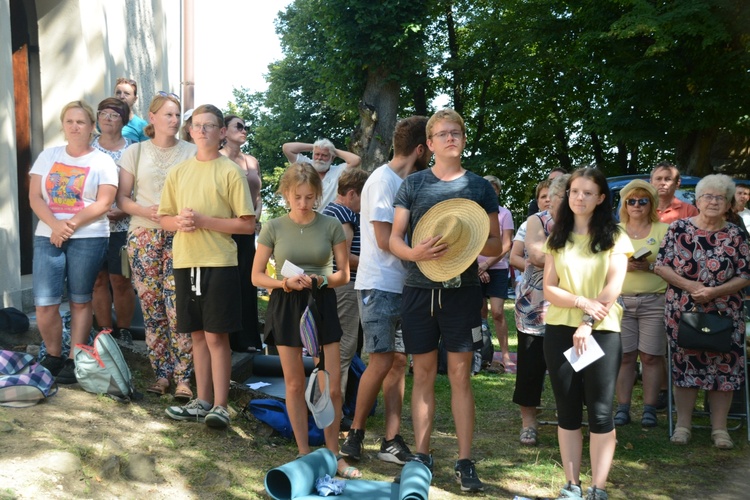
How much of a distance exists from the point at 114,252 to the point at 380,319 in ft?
8.37

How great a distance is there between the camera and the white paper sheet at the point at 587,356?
4.79 meters

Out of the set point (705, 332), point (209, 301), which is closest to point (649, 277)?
point (705, 332)

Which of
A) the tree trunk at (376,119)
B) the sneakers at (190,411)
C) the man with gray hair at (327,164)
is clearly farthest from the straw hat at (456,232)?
the tree trunk at (376,119)

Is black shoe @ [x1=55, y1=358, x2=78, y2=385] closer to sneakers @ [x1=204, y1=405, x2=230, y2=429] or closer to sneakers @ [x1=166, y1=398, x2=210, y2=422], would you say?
sneakers @ [x1=166, y1=398, x2=210, y2=422]

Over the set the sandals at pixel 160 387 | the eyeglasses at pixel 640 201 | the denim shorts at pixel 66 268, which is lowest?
the sandals at pixel 160 387

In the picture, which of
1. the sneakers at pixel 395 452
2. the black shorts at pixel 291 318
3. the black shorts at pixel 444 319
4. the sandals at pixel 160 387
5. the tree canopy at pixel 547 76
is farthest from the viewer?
the tree canopy at pixel 547 76

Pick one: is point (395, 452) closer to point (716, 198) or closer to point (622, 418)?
point (622, 418)

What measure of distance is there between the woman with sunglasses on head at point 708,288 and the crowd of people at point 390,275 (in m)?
0.01

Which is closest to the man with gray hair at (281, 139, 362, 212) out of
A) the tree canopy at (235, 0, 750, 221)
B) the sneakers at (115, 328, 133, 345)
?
the sneakers at (115, 328, 133, 345)

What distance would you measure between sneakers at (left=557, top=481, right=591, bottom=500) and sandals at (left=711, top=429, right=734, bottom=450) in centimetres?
197

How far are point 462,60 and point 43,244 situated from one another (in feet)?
75.0

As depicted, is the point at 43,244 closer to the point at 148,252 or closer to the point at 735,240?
the point at 148,252

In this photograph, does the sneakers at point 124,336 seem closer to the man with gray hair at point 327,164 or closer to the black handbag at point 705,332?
the man with gray hair at point 327,164

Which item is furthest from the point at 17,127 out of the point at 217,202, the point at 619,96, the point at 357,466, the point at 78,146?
the point at 619,96
